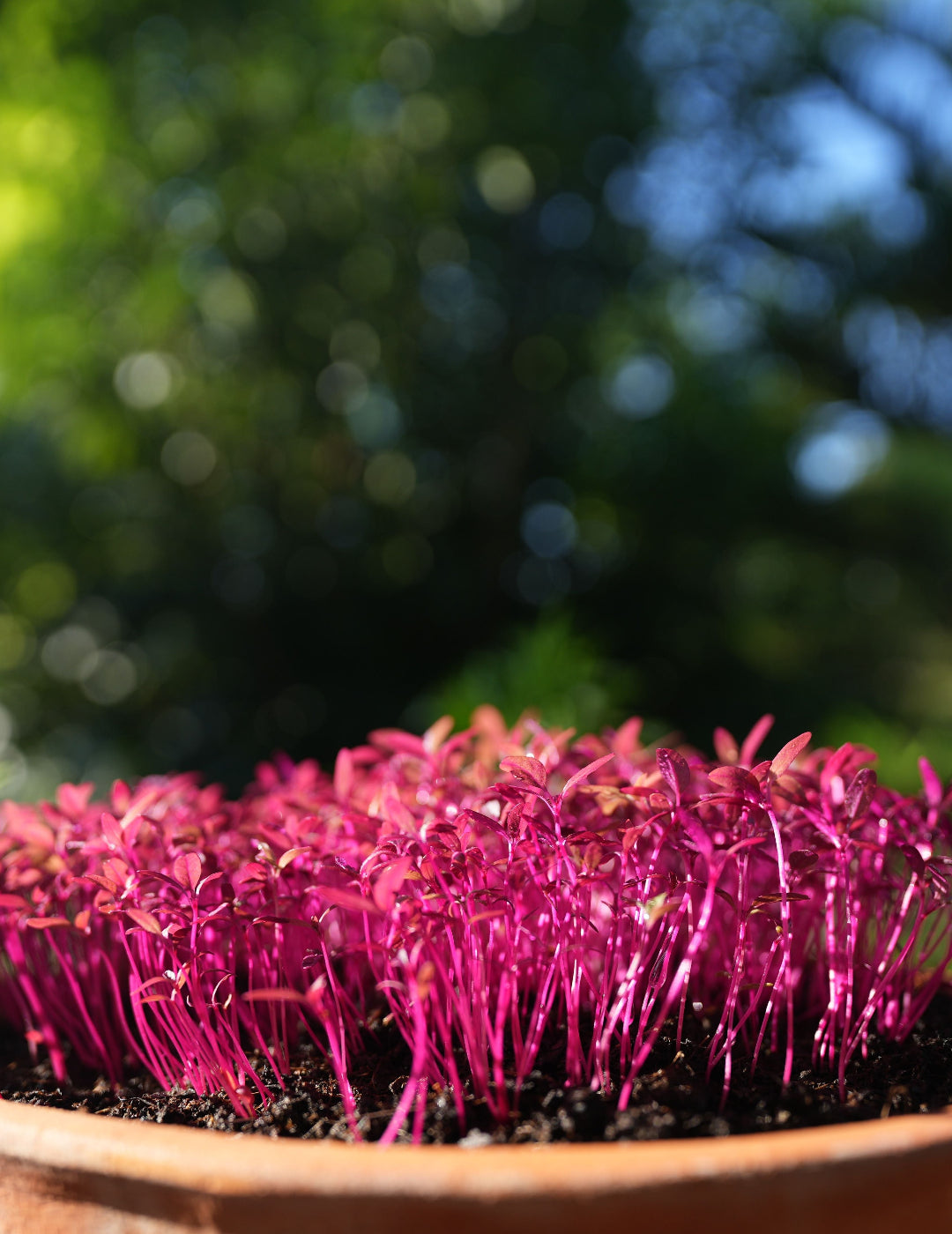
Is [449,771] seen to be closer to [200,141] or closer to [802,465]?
[200,141]

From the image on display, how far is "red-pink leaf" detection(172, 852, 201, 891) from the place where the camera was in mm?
586

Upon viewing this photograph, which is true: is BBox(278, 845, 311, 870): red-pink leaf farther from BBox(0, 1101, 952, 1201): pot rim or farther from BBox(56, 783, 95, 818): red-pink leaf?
BBox(56, 783, 95, 818): red-pink leaf

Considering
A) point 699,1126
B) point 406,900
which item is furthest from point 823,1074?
point 406,900

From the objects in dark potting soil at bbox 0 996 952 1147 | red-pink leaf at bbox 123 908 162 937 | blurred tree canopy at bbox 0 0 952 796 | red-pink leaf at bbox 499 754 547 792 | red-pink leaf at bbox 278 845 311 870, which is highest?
blurred tree canopy at bbox 0 0 952 796

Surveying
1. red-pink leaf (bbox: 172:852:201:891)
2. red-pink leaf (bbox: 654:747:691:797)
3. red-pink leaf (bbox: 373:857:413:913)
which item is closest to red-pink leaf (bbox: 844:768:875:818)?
red-pink leaf (bbox: 654:747:691:797)

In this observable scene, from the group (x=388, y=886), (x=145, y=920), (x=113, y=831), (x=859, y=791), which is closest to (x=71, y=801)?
(x=113, y=831)

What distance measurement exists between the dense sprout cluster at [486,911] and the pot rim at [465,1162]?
0.07 m

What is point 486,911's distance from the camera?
0.54 m

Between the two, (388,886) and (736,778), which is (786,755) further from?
(388,886)

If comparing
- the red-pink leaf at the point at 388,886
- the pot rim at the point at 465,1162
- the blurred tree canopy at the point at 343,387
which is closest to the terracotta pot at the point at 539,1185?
the pot rim at the point at 465,1162

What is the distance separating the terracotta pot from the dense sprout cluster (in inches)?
3.0

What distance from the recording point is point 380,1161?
0.41 metres

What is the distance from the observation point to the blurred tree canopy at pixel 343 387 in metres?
3.09

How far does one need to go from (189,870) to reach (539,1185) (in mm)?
302
